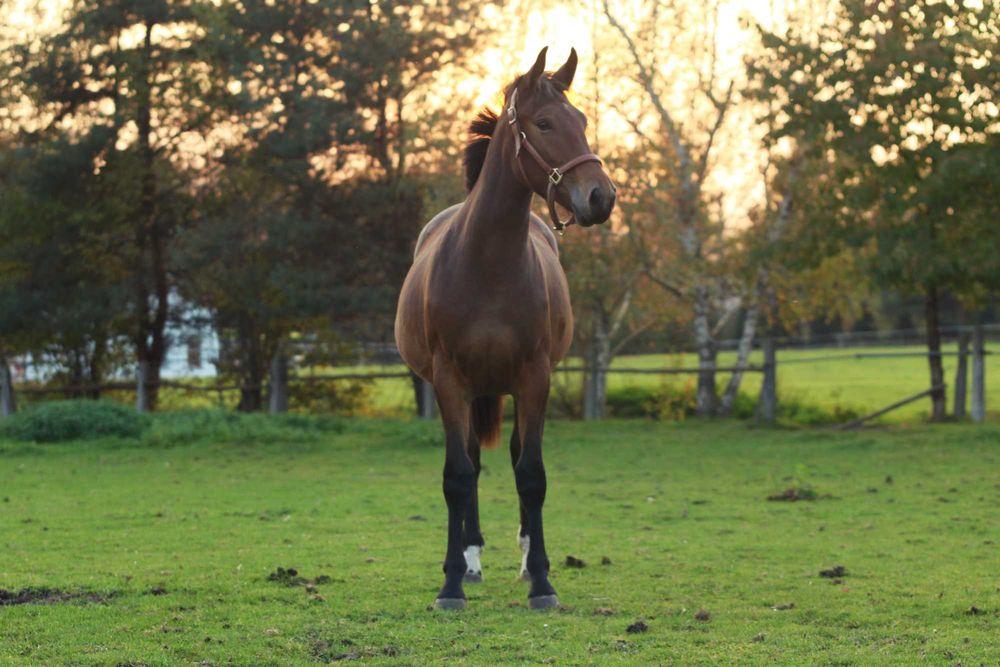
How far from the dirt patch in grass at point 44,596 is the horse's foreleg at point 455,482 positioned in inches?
66.7

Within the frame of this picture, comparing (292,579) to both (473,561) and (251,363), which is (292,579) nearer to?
(473,561)

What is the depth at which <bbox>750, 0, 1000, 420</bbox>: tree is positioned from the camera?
16.2m

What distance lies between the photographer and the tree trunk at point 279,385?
19.9m

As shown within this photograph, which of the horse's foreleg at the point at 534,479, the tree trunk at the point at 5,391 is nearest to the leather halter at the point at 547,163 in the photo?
the horse's foreleg at the point at 534,479

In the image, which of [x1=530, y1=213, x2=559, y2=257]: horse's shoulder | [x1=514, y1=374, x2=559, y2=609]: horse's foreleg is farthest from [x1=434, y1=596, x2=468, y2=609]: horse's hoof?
[x1=530, y1=213, x2=559, y2=257]: horse's shoulder

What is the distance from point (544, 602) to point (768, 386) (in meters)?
13.7

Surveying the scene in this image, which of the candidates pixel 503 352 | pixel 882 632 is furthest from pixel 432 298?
pixel 882 632

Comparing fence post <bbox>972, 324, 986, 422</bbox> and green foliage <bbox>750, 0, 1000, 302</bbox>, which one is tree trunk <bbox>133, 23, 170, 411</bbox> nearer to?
green foliage <bbox>750, 0, 1000, 302</bbox>

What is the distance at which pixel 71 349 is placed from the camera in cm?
2194

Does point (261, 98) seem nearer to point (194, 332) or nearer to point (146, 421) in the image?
point (194, 332)

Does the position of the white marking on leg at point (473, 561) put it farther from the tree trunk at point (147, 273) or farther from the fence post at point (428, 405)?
the tree trunk at point (147, 273)

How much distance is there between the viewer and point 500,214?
604cm

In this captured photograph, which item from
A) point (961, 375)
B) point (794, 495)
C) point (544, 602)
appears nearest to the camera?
point (544, 602)

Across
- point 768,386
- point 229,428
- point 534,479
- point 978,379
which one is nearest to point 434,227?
point 534,479
